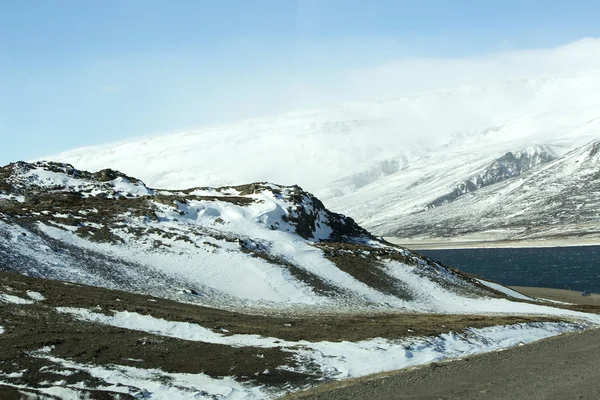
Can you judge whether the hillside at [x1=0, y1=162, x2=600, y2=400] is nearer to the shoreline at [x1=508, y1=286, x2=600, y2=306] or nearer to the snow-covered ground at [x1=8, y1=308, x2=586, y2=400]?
the snow-covered ground at [x1=8, y1=308, x2=586, y2=400]

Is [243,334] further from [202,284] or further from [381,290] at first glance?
[381,290]

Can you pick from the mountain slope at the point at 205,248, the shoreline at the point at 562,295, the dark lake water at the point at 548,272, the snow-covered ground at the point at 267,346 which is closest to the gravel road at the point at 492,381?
the snow-covered ground at the point at 267,346

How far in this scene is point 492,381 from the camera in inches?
1089

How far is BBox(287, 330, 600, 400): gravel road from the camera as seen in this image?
25.2m

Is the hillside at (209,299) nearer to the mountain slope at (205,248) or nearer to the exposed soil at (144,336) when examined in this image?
the exposed soil at (144,336)

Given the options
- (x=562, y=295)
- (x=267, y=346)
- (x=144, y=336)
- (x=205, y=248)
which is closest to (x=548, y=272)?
(x=562, y=295)

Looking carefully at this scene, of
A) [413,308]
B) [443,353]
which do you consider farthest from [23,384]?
[413,308]

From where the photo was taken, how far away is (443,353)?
35438mm

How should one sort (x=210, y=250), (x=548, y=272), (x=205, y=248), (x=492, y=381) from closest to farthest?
(x=492, y=381) → (x=210, y=250) → (x=205, y=248) → (x=548, y=272)

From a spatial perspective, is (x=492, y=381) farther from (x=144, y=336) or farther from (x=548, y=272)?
(x=548, y=272)

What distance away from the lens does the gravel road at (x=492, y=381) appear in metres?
25.2

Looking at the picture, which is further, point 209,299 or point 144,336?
point 209,299

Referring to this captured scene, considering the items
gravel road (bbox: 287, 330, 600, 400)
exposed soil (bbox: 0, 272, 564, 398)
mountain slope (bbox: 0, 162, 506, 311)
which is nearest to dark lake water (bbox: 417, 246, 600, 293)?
mountain slope (bbox: 0, 162, 506, 311)

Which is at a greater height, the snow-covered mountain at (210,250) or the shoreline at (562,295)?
the snow-covered mountain at (210,250)
